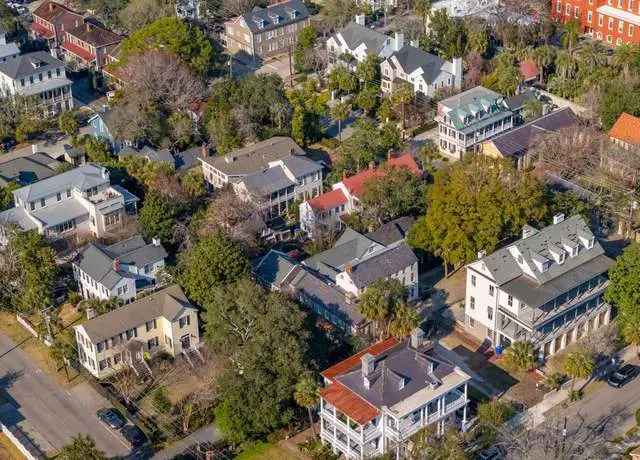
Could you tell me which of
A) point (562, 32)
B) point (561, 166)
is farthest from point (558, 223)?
point (562, 32)

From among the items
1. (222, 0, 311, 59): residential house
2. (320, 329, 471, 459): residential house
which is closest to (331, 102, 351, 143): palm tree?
(222, 0, 311, 59): residential house

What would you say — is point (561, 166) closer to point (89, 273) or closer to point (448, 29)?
point (448, 29)

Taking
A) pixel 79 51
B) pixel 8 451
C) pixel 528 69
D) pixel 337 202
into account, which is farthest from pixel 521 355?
pixel 79 51

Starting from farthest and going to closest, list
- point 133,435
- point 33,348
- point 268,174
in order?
1. point 268,174
2. point 33,348
3. point 133,435

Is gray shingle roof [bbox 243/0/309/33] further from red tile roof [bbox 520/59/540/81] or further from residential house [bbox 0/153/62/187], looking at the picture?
residential house [bbox 0/153/62/187]

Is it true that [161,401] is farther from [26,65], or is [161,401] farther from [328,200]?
[26,65]

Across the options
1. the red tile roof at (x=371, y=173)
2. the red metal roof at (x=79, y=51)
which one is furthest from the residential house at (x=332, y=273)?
the red metal roof at (x=79, y=51)
